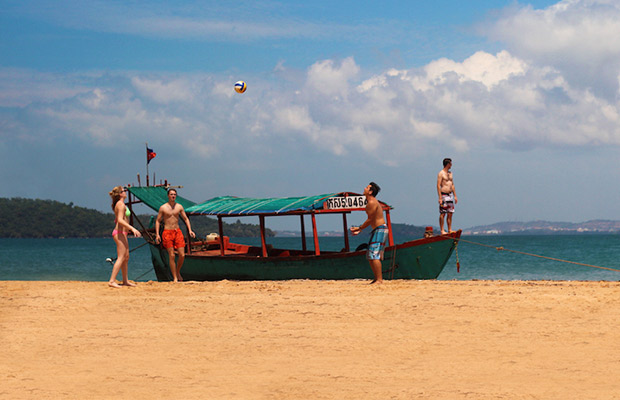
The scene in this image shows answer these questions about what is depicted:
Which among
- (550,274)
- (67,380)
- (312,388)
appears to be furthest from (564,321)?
(550,274)

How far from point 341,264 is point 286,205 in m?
2.19

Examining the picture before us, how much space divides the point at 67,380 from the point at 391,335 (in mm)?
3795

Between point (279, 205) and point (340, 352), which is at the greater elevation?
point (279, 205)

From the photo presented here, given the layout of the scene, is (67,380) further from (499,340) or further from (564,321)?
(564,321)

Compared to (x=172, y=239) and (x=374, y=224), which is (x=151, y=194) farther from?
(x=374, y=224)

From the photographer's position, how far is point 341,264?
652 inches

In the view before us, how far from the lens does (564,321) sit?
898cm

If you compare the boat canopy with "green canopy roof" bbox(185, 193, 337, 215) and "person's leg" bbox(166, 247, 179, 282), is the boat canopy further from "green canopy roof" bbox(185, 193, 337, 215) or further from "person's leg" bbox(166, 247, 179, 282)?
"person's leg" bbox(166, 247, 179, 282)

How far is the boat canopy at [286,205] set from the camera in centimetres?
1678

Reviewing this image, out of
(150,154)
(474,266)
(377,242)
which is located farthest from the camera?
(474,266)

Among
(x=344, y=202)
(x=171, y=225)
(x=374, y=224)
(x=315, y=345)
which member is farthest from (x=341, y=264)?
(x=315, y=345)

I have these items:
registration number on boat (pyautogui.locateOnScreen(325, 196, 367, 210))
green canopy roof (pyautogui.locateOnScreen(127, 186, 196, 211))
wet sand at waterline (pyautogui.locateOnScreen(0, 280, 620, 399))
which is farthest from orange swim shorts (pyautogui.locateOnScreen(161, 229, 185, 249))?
green canopy roof (pyautogui.locateOnScreen(127, 186, 196, 211))

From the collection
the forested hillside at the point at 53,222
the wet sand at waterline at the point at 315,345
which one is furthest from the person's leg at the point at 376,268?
the forested hillside at the point at 53,222

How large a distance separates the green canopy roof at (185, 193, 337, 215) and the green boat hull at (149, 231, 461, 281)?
123cm
